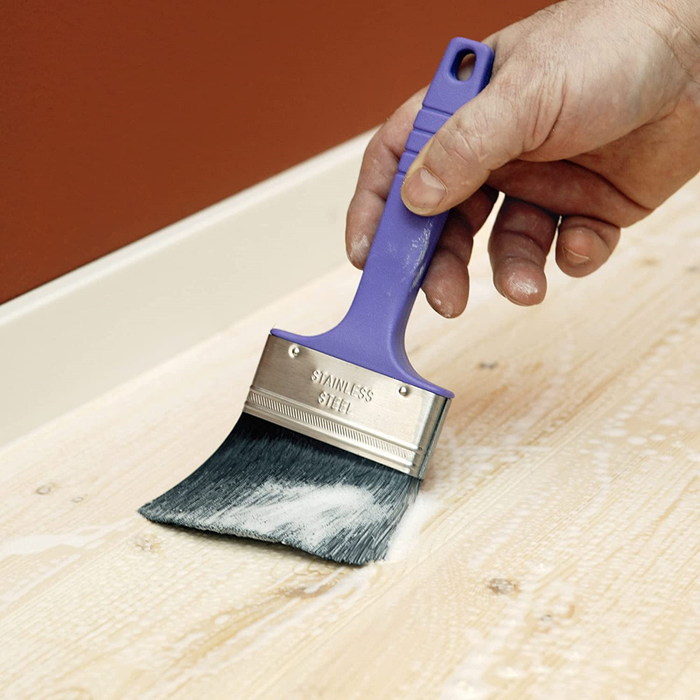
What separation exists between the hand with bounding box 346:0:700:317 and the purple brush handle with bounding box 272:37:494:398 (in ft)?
0.09

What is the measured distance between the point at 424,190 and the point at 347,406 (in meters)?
0.20

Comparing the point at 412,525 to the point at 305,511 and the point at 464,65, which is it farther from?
the point at 464,65

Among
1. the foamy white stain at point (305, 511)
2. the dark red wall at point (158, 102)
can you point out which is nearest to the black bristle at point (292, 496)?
the foamy white stain at point (305, 511)

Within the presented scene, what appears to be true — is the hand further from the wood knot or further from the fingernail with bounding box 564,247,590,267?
the wood knot

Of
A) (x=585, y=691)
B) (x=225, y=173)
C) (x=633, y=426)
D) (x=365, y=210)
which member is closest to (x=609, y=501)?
(x=633, y=426)

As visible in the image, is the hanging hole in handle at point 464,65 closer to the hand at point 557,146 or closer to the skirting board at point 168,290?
the hand at point 557,146

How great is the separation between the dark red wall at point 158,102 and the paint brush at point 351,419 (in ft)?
1.00

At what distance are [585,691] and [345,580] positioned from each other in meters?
0.21

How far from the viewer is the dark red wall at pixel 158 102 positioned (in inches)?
36.7

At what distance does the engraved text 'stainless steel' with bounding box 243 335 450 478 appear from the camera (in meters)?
0.80

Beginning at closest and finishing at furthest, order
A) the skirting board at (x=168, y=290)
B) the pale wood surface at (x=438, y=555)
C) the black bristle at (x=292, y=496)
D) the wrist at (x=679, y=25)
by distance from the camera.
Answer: the pale wood surface at (x=438, y=555) < the black bristle at (x=292, y=496) < the wrist at (x=679, y=25) < the skirting board at (x=168, y=290)

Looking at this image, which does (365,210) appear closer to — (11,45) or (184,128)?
(184,128)

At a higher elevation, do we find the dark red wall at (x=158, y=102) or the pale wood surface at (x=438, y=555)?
the dark red wall at (x=158, y=102)

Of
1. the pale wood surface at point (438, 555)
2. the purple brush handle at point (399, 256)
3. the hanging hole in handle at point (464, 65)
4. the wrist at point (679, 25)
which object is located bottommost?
the pale wood surface at point (438, 555)
